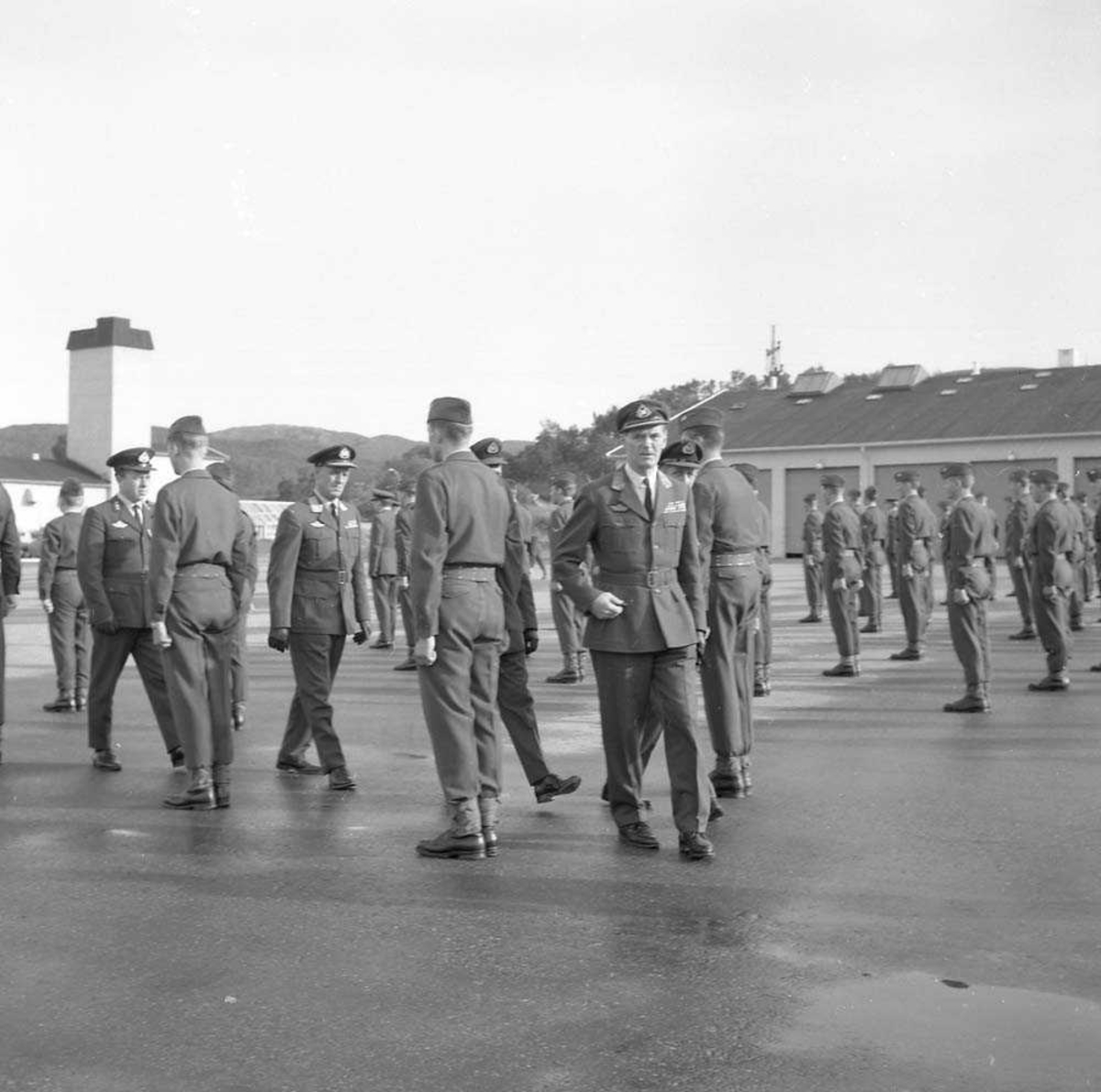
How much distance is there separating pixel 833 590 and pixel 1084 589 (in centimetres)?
1058

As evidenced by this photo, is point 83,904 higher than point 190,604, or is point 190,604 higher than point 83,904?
point 190,604

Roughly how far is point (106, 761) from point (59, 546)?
3.75 m

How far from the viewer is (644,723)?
700 centimetres

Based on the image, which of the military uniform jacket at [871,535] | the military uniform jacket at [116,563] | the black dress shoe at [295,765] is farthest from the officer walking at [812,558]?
the black dress shoe at [295,765]

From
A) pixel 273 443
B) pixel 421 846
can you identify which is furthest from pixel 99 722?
pixel 273 443

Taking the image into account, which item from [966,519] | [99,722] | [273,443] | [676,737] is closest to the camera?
[676,737]

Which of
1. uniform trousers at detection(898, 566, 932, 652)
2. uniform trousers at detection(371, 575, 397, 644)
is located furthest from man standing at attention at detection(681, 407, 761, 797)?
uniform trousers at detection(371, 575, 397, 644)

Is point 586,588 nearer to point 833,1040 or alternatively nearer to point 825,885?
→ point 825,885

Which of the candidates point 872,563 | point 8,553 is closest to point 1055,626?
point 872,563

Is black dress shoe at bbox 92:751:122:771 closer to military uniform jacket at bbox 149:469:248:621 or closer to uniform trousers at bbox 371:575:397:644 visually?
military uniform jacket at bbox 149:469:248:621

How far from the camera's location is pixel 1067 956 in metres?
5.03

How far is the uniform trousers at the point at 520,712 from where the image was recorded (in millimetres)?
7691

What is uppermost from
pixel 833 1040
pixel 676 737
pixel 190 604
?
pixel 190 604

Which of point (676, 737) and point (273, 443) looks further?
point (273, 443)
